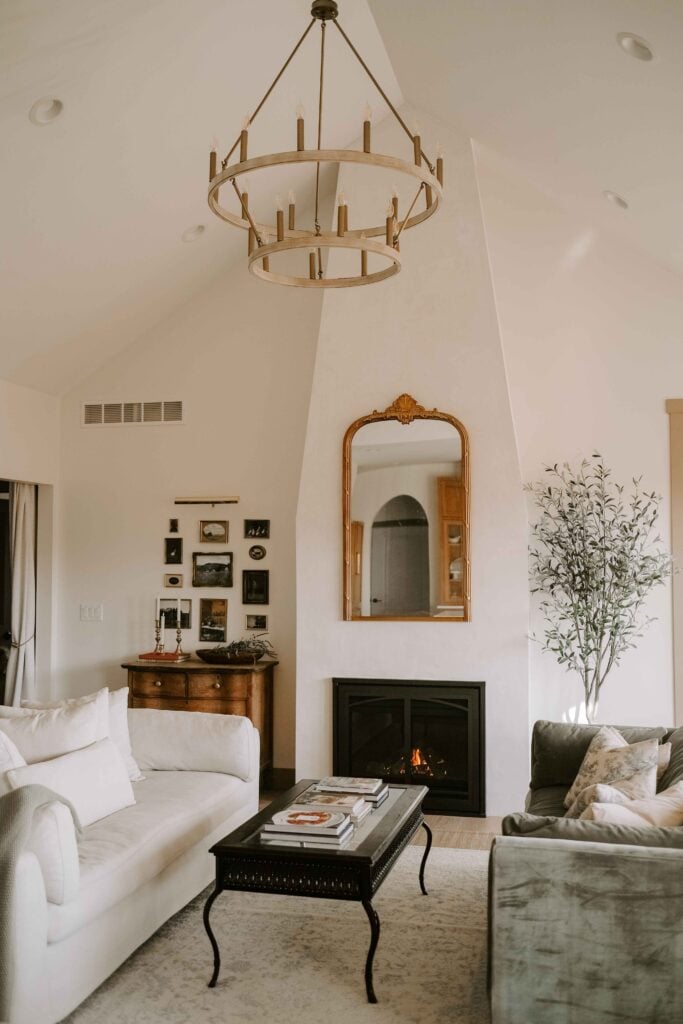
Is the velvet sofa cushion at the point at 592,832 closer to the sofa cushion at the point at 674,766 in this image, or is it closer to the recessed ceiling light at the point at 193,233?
the sofa cushion at the point at 674,766

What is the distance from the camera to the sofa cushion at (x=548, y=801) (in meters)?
4.18

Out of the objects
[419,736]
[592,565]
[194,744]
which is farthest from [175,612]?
[592,565]

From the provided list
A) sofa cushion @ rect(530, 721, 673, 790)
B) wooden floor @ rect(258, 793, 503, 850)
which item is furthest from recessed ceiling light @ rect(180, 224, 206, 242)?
sofa cushion @ rect(530, 721, 673, 790)

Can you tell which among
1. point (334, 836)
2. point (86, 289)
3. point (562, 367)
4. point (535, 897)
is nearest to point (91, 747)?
point (334, 836)

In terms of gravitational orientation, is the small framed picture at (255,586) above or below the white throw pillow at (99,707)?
above

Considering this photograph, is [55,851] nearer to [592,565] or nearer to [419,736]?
[419,736]

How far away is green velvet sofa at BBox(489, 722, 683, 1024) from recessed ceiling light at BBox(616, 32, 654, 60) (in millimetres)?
2696

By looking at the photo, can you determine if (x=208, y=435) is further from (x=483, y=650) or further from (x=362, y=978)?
(x=362, y=978)

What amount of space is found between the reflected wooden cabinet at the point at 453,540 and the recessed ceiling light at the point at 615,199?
1.78 m

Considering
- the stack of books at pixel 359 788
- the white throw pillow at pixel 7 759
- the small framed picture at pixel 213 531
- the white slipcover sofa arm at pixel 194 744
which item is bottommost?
the stack of books at pixel 359 788

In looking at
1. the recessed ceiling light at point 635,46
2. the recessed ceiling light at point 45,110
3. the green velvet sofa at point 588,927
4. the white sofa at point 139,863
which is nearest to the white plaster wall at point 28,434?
the recessed ceiling light at point 45,110

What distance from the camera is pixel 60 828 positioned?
313cm

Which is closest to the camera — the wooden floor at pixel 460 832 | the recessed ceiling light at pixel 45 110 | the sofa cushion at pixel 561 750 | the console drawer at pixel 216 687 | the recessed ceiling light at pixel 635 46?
the recessed ceiling light at pixel 635 46

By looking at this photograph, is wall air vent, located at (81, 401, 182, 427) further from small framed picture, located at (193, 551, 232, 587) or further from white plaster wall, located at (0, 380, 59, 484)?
small framed picture, located at (193, 551, 232, 587)
